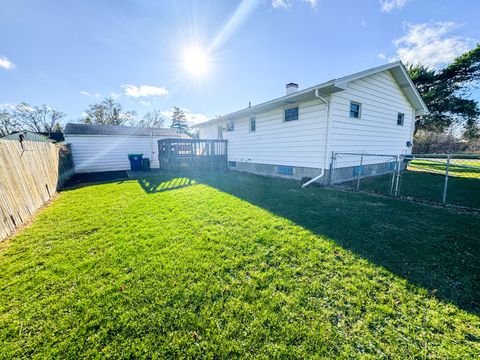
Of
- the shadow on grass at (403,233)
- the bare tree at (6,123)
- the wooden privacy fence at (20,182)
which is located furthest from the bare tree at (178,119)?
the shadow on grass at (403,233)

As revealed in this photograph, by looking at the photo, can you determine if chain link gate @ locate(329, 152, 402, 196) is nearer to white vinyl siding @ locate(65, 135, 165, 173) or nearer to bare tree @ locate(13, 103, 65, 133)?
white vinyl siding @ locate(65, 135, 165, 173)

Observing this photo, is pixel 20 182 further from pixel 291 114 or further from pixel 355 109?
pixel 355 109

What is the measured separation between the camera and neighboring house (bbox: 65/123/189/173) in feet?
42.2

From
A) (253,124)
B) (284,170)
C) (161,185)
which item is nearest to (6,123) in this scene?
(161,185)

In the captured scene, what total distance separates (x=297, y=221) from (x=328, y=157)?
13.7ft

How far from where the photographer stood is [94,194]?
6.57 meters

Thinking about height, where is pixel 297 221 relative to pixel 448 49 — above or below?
below

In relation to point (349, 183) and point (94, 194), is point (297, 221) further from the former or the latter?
point (94, 194)

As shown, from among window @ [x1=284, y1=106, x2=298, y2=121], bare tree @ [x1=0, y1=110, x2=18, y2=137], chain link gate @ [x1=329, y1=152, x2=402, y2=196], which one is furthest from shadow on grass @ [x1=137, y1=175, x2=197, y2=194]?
bare tree @ [x1=0, y1=110, x2=18, y2=137]

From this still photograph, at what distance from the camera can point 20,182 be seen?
14.2 feet

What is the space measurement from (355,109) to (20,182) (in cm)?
1106

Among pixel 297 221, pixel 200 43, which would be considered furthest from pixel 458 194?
pixel 200 43

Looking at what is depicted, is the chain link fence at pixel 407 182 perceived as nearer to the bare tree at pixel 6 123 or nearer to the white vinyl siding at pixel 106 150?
the white vinyl siding at pixel 106 150

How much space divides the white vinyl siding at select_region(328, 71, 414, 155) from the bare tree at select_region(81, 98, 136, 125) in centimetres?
3592
